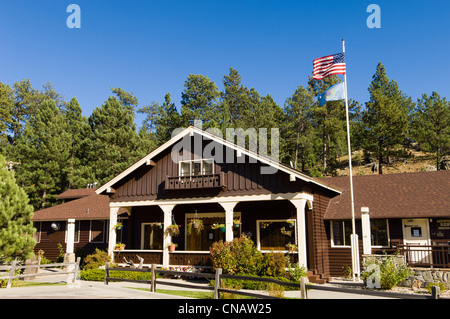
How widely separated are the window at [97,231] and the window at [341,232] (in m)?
16.3

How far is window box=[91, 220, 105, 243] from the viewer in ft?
94.5

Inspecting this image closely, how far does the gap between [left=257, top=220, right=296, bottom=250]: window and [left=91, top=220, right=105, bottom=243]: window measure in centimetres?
1272

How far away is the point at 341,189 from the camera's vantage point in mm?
24344

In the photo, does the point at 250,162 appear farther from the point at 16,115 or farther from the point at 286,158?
the point at 16,115

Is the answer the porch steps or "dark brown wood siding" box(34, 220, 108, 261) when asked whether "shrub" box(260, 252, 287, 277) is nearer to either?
the porch steps

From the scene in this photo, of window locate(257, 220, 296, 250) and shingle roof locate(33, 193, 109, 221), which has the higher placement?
shingle roof locate(33, 193, 109, 221)

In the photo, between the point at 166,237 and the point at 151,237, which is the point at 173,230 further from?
the point at 151,237

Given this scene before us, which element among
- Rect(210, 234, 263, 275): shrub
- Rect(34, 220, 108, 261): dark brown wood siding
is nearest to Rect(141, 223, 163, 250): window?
Rect(34, 220, 108, 261): dark brown wood siding

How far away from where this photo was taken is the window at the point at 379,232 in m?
20.5

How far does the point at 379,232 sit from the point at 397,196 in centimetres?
266

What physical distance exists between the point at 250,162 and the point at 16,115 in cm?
5946

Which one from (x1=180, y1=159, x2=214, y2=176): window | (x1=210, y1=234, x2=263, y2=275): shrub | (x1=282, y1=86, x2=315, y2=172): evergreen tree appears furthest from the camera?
(x1=282, y1=86, x2=315, y2=172): evergreen tree

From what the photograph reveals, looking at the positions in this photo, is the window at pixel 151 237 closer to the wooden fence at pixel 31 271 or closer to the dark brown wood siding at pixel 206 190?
the dark brown wood siding at pixel 206 190
